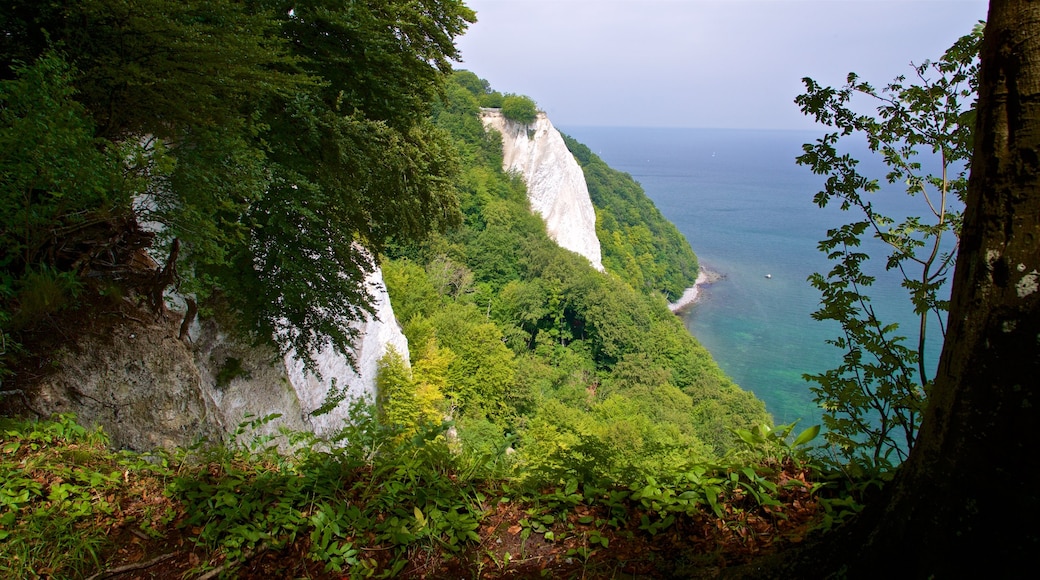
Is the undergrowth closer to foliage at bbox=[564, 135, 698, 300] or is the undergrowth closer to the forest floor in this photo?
the forest floor

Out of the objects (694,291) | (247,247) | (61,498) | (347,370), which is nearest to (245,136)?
(247,247)

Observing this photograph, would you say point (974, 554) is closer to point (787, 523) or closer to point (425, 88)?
point (787, 523)

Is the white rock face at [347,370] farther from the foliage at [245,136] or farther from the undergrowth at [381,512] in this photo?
the undergrowth at [381,512]

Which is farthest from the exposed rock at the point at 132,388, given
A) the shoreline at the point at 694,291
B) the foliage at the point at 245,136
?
the shoreline at the point at 694,291

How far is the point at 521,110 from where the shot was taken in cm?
5297

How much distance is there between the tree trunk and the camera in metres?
A: 1.42

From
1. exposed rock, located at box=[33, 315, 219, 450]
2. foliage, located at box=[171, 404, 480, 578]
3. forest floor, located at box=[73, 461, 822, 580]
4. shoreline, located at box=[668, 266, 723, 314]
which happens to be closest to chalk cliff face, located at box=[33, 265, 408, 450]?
exposed rock, located at box=[33, 315, 219, 450]

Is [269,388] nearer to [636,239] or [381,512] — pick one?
[381,512]

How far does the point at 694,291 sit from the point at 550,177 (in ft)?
71.1

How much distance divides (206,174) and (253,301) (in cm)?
242

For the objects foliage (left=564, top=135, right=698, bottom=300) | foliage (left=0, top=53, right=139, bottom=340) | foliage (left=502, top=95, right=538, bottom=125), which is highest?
foliage (left=502, top=95, right=538, bottom=125)

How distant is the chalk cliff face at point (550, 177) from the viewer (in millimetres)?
51531

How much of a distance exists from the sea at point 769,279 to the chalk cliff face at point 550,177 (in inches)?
543

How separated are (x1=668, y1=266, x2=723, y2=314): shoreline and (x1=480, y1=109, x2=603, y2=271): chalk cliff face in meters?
9.32
